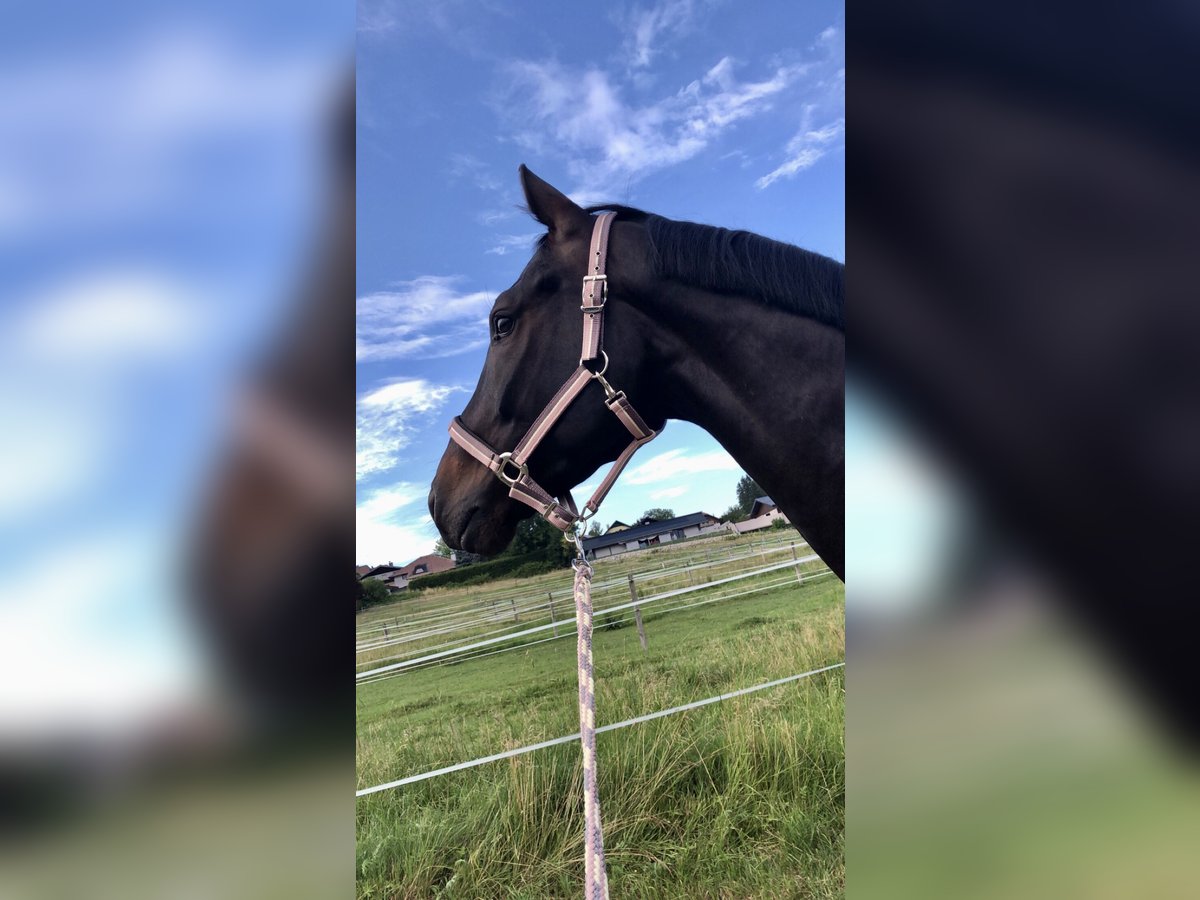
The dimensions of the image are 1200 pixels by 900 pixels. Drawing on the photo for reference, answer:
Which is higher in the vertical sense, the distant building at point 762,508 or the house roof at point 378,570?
the distant building at point 762,508

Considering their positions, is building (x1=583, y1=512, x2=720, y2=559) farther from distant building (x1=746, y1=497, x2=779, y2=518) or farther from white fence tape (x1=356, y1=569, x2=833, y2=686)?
white fence tape (x1=356, y1=569, x2=833, y2=686)

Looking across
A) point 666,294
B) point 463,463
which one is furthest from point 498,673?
point 666,294

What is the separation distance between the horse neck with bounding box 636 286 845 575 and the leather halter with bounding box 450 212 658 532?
14 cm

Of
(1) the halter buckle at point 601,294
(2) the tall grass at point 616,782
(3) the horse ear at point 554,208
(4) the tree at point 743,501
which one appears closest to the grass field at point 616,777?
(2) the tall grass at point 616,782

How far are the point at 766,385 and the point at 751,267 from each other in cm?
32

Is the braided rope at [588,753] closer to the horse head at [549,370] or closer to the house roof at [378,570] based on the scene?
the horse head at [549,370]

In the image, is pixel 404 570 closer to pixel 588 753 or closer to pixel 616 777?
pixel 616 777

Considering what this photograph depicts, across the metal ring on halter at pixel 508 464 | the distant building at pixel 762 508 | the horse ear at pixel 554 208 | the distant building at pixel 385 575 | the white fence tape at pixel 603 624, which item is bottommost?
the white fence tape at pixel 603 624

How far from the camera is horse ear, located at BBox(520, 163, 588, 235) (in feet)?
5.33

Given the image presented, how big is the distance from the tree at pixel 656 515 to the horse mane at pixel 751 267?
110 cm

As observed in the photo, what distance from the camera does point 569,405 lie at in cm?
155

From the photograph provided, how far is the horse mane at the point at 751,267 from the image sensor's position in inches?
60.4

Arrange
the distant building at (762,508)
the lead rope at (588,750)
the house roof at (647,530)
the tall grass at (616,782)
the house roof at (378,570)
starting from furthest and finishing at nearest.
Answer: the distant building at (762,508), the house roof at (647,530), the house roof at (378,570), the tall grass at (616,782), the lead rope at (588,750)
